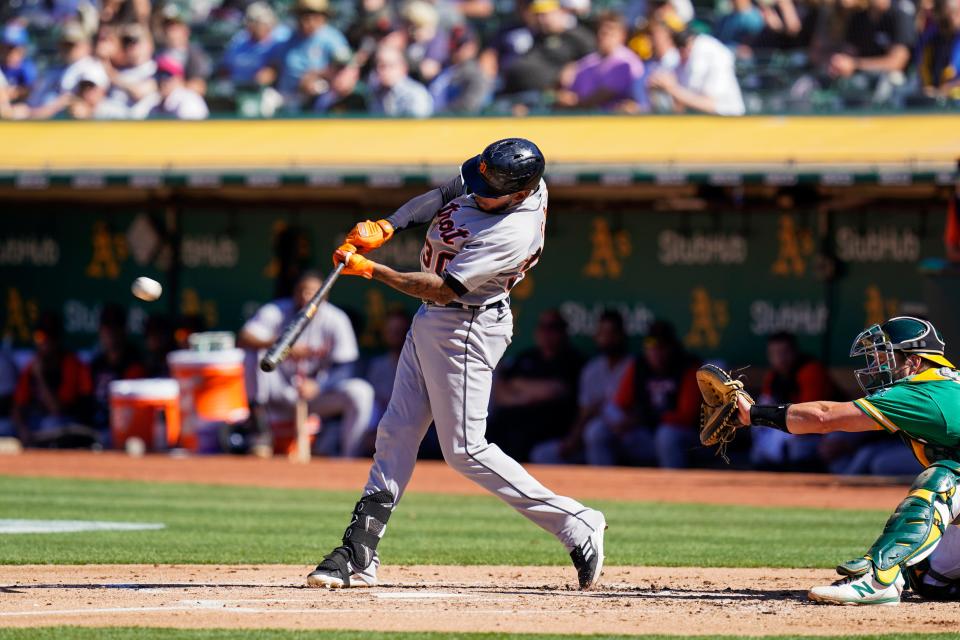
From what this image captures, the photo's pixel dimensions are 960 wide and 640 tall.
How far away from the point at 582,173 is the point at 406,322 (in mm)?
2229

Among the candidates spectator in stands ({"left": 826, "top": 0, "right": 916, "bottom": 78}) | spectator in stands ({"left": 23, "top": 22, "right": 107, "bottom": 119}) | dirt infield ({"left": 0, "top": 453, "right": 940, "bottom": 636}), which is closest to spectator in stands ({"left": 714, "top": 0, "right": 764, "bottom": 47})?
spectator in stands ({"left": 826, "top": 0, "right": 916, "bottom": 78})

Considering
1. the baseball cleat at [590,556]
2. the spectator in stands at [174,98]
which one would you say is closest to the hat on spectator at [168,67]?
the spectator in stands at [174,98]

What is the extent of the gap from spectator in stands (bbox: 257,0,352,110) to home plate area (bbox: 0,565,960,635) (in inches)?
339

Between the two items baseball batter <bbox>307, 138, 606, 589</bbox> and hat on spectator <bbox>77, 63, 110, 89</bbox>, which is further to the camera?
hat on spectator <bbox>77, 63, 110, 89</bbox>

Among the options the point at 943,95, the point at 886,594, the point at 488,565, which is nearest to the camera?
the point at 886,594

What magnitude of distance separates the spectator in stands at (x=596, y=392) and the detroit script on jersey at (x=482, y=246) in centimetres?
678

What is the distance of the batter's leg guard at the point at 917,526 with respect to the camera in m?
5.09

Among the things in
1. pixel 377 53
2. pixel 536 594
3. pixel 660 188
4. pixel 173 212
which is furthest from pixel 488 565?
pixel 173 212

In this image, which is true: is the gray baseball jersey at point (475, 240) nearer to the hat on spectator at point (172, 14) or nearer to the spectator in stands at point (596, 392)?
the spectator in stands at point (596, 392)

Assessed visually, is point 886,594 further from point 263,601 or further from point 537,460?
point 537,460

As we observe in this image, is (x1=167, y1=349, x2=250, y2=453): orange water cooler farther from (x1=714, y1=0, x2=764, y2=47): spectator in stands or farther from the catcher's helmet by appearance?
the catcher's helmet

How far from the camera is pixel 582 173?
39.0 feet

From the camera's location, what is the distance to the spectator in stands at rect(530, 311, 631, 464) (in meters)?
12.4

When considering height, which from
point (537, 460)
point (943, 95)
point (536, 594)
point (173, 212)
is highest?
point (943, 95)
